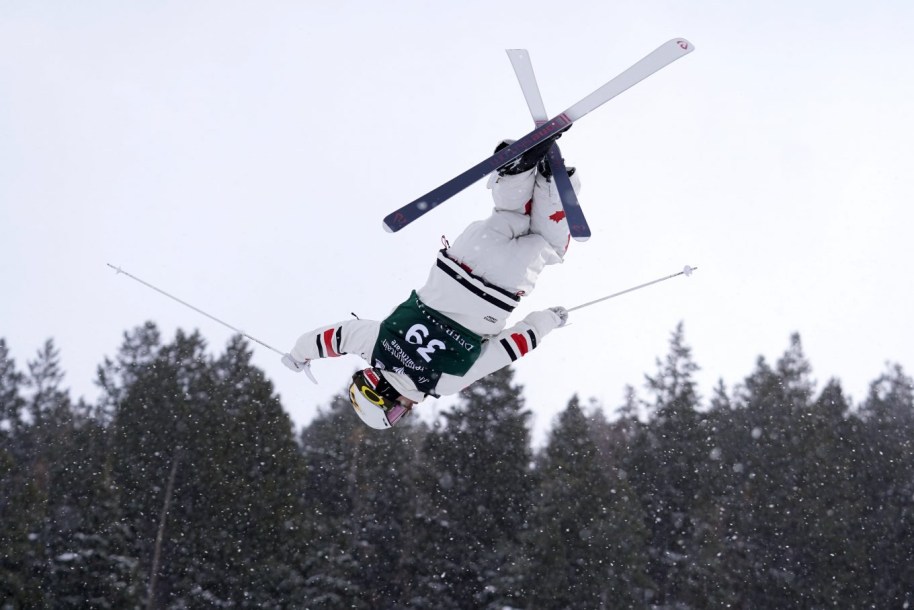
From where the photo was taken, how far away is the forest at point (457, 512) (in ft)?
62.5

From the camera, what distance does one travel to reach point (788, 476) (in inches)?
855

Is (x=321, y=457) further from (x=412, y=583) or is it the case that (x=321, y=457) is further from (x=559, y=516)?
(x=559, y=516)

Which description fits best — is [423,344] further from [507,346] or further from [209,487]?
[209,487]

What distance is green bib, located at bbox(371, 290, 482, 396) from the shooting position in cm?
569

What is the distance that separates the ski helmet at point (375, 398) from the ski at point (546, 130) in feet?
4.11

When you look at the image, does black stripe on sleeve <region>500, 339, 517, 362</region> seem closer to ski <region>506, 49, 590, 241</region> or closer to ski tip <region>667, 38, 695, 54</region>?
ski <region>506, 49, 590, 241</region>

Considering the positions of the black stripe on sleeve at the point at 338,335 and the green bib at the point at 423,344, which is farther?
Result: the black stripe on sleeve at the point at 338,335

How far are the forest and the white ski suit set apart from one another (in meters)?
14.3

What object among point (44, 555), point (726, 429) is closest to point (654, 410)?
point (726, 429)

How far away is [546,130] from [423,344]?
1623mm

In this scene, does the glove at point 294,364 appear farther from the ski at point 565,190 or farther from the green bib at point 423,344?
the ski at point 565,190

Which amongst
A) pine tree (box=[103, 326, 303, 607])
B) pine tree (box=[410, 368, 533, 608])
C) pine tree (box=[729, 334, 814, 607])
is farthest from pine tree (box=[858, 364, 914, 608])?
pine tree (box=[103, 326, 303, 607])

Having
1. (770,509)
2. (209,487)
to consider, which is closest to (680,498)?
(770,509)

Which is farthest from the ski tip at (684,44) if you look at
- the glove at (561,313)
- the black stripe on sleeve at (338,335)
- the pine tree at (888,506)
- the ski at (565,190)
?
the pine tree at (888,506)
